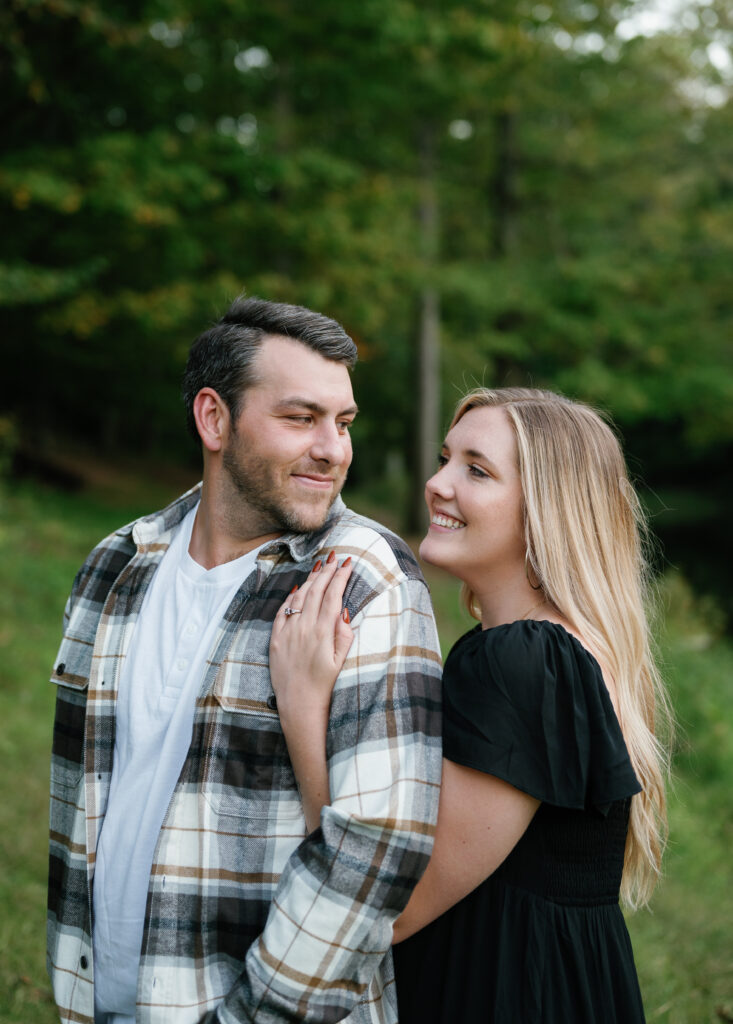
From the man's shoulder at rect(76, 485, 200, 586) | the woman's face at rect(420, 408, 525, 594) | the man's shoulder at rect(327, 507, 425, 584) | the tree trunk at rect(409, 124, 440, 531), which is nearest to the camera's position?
the man's shoulder at rect(327, 507, 425, 584)

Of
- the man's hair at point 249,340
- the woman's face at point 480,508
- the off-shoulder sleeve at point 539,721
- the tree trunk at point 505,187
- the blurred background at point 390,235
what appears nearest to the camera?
the off-shoulder sleeve at point 539,721

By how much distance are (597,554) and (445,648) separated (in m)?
7.73

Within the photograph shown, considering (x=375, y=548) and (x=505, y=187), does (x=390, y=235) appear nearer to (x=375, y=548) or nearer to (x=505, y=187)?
(x=505, y=187)

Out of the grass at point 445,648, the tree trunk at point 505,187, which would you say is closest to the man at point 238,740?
the grass at point 445,648

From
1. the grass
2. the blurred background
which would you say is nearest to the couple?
the grass

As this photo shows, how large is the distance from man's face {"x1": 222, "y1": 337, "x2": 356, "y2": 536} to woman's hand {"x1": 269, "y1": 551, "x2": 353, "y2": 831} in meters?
0.29

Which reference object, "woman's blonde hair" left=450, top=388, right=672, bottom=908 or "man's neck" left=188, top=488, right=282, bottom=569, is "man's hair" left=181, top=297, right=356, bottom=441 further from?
"woman's blonde hair" left=450, top=388, right=672, bottom=908

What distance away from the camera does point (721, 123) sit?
16453 millimetres

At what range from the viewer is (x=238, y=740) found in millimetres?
2016

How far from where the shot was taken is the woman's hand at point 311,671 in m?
1.92

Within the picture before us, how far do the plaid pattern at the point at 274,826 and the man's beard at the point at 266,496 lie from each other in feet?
0.16

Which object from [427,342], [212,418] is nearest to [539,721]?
[212,418]

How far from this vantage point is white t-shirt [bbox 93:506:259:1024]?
212 cm

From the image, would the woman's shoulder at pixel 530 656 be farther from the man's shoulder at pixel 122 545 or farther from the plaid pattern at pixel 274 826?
the man's shoulder at pixel 122 545
